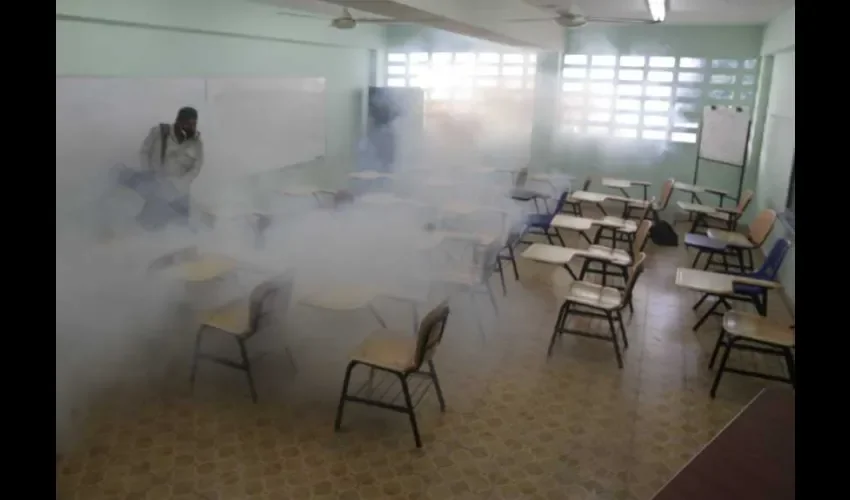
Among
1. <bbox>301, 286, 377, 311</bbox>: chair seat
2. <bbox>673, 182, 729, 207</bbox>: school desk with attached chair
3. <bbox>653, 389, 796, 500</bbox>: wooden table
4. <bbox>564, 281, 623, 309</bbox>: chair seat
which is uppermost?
<bbox>673, 182, 729, 207</bbox>: school desk with attached chair

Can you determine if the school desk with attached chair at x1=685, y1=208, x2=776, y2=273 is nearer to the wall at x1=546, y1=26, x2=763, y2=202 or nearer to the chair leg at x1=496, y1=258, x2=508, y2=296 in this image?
the chair leg at x1=496, y1=258, x2=508, y2=296

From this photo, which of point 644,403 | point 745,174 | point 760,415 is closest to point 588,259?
point 644,403

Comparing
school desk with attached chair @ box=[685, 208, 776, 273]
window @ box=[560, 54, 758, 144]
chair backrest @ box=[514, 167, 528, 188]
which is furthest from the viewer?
window @ box=[560, 54, 758, 144]

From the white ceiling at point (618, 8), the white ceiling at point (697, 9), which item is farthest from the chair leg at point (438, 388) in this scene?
the white ceiling at point (697, 9)

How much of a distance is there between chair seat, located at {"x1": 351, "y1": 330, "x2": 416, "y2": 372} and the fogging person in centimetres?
284

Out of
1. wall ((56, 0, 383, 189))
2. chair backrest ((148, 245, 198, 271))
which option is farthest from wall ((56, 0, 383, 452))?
chair backrest ((148, 245, 198, 271))

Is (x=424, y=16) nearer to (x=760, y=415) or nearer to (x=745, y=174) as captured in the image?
(x=760, y=415)

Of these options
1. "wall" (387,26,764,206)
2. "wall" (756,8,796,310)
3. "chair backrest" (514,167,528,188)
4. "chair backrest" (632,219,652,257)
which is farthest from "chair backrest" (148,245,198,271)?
"wall" (387,26,764,206)

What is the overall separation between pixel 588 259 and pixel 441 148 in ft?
16.5

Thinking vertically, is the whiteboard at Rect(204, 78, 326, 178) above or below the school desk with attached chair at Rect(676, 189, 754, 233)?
above

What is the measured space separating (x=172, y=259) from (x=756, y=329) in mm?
4390

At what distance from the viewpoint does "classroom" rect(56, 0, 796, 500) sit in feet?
11.9

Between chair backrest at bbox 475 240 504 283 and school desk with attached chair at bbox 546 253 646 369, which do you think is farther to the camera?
chair backrest at bbox 475 240 504 283

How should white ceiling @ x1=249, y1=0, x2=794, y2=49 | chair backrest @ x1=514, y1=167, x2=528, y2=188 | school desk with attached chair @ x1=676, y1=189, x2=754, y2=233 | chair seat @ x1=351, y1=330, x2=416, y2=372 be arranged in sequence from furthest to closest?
chair backrest @ x1=514, y1=167, x2=528, y2=188 < school desk with attached chair @ x1=676, y1=189, x2=754, y2=233 < white ceiling @ x1=249, y1=0, x2=794, y2=49 < chair seat @ x1=351, y1=330, x2=416, y2=372
